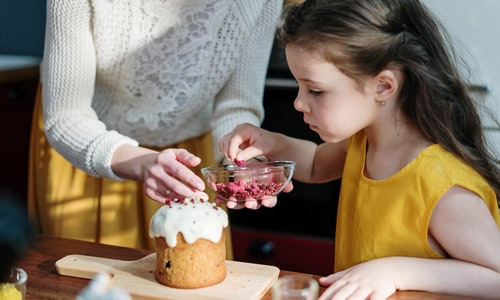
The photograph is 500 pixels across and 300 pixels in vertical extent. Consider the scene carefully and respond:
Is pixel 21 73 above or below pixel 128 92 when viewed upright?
below

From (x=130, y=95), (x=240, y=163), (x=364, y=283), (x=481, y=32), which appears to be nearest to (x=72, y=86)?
(x=130, y=95)

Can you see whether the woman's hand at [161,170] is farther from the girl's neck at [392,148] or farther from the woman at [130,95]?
the girl's neck at [392,148]

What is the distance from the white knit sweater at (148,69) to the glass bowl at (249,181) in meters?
0.27

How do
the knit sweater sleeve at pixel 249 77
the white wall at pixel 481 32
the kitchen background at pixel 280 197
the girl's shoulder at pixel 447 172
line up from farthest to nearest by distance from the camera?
1. the kitchen background at pixel 280 197
2. the white wall at pixel 481 32
3. the knit sweater sleeve at pixel 249 77
4. the girl's shoulder at pixel 447 172

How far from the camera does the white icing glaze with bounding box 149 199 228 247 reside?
1.20 metres

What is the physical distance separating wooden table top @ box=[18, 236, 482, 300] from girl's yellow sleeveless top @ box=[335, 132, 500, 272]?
17 centimetres

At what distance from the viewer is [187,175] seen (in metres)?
1.34

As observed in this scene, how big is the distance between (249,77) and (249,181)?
1.61 feet

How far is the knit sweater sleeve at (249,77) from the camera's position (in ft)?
5.83

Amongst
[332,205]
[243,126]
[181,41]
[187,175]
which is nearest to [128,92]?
[181,41]

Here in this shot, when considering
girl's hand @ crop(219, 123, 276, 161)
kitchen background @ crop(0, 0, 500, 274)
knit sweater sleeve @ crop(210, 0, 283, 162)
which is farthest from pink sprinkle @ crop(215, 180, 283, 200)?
kitchen background @ crop(0, 0, 500, 274)

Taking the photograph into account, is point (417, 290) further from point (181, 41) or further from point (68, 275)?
point (181, 41)

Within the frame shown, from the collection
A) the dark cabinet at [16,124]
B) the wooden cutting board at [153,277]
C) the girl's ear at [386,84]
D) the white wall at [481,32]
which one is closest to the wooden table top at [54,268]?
the wooden cutting board at [153,277]

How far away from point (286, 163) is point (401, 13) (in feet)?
1.22
